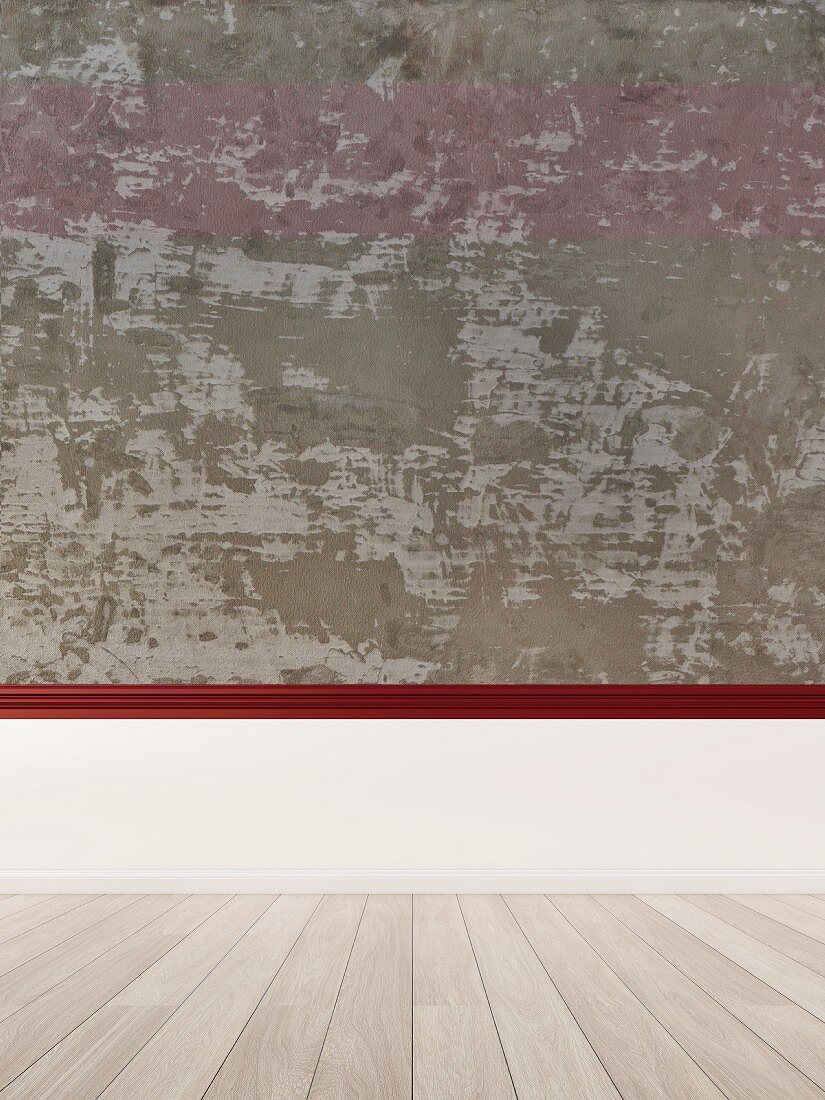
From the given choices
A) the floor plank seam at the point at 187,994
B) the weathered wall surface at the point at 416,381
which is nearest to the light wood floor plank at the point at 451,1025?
the floor plank seam at the point at 187,994

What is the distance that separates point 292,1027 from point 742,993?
84 centimetres

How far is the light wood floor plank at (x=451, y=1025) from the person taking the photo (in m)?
1.16

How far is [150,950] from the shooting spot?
5.99ft

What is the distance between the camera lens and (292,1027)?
1365 mm

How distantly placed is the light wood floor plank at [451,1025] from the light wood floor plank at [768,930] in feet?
2.27

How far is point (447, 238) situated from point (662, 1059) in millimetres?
2189

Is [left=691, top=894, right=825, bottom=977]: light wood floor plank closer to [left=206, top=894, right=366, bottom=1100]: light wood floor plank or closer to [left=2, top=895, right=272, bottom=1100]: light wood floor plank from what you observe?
[left=206, top=894, right=366, bottom=1100]: light wood floor plank

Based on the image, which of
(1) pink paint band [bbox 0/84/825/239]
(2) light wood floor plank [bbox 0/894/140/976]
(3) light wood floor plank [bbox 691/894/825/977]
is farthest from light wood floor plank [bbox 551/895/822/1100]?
(1) pink paint band [bbox 0/84/825/239]

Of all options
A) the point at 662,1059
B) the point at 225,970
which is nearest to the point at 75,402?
the point at 225,970

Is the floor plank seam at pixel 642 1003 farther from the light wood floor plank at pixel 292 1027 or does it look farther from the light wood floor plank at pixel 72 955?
the light wood floor plank at pixel 72 955

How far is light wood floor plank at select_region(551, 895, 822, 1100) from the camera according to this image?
116 centimetres

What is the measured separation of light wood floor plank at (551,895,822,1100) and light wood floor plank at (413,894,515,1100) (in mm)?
296

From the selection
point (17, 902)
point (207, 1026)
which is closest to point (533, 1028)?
point (207, 1026)

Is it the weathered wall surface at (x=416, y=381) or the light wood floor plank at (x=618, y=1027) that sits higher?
Result: the weathered wall surface at (x=416, y=381)
